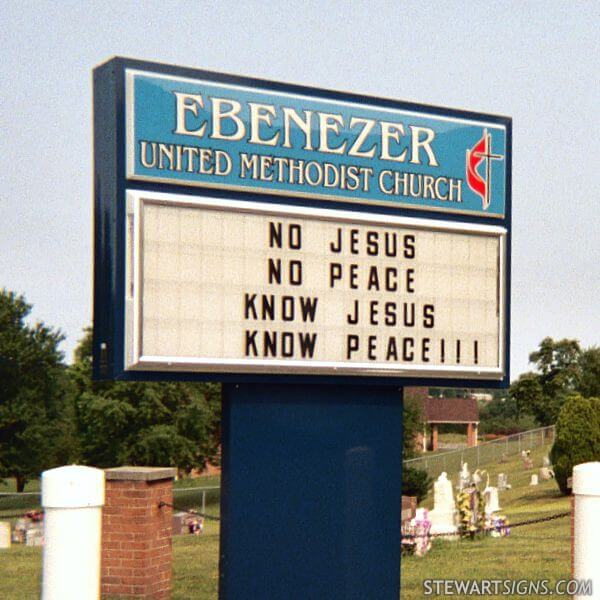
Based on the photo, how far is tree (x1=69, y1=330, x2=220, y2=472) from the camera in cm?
5544

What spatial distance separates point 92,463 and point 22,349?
11.1 metres

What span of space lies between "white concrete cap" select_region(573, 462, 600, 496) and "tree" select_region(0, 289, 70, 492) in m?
55.8

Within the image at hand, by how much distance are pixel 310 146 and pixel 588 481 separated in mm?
4193

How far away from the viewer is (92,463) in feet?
187

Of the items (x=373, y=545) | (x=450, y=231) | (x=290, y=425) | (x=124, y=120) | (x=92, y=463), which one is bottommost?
(x=92, y=463)

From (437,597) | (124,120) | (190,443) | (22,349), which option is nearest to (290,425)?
(124,120)

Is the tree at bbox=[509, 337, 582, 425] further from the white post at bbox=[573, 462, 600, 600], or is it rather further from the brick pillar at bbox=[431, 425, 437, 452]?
the white post at bbox=[573, 462, 600, 600]

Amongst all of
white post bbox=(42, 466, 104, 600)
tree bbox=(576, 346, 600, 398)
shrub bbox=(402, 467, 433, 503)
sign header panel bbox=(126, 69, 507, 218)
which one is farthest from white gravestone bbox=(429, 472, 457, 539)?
tree bbox=(576, 346, 600, 398)

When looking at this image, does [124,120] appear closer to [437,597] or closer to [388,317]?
[388,317]

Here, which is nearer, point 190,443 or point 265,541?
point 265,541

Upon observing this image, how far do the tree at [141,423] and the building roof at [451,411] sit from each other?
168ft

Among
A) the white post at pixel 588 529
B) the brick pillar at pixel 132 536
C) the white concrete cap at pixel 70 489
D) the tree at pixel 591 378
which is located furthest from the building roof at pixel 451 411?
the white concrete cap at pixel 70 489

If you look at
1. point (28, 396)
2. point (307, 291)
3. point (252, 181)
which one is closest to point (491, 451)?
point (28, 396)

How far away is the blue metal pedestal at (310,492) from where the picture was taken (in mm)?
10953
